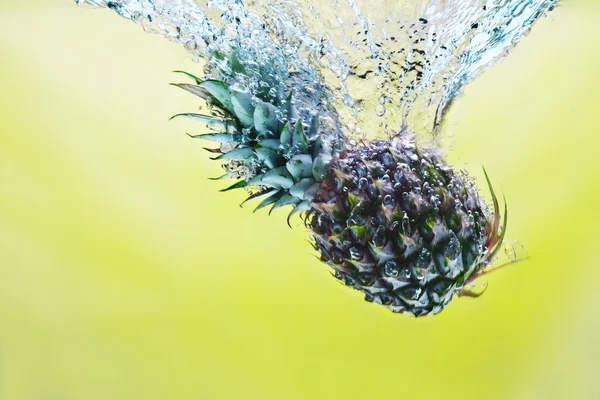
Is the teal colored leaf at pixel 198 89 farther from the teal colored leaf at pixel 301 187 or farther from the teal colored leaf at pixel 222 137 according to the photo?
the teal colored leaf at pixel 301 187

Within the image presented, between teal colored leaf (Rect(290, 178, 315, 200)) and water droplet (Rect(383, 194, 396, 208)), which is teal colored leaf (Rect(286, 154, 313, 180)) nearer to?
teal colored leaf (Rect(290, 178, 315, 200))

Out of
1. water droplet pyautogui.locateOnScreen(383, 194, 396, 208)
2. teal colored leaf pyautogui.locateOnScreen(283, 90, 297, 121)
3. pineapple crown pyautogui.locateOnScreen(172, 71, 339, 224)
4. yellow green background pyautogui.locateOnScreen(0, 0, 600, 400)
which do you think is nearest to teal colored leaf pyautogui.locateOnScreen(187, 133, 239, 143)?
pineapple crown pyautogui.locateOnScreen(172, 71, 339, 224)

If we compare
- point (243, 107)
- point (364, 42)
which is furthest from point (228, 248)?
point (243, 107)

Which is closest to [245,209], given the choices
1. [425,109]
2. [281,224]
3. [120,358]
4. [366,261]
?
[281,224]

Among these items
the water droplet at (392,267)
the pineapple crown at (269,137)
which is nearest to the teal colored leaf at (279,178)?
the pineapple crown at (269,137)

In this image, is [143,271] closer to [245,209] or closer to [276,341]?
[245,209]

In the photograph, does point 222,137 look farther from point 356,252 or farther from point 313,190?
point 356,252
